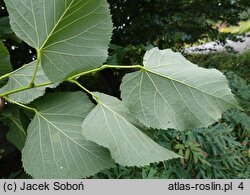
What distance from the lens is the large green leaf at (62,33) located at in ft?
1.59

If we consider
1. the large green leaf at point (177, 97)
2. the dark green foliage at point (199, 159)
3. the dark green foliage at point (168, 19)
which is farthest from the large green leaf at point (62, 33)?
the dark green foliage at point (168, 19)

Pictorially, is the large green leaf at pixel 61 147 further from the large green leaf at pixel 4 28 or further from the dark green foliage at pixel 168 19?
the dark green foliage at pixel 168 19

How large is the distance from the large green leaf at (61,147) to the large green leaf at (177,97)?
8 cm

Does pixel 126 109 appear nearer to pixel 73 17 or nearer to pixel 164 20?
pixel 73 17

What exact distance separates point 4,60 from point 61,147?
0.19m

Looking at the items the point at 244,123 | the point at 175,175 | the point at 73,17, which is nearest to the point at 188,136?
the point at 175,175

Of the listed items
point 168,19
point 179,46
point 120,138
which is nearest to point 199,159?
point 120,138

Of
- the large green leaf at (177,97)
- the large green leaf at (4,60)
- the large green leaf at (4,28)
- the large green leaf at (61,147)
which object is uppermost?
the large green leaf at (4,28)

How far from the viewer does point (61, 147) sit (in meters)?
0.52

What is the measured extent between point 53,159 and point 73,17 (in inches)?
8.2

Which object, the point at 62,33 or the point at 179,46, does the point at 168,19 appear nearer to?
the point at 179,46

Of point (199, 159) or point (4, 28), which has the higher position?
point (4, 28)

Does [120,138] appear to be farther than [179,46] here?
No

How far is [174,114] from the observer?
52 cm
